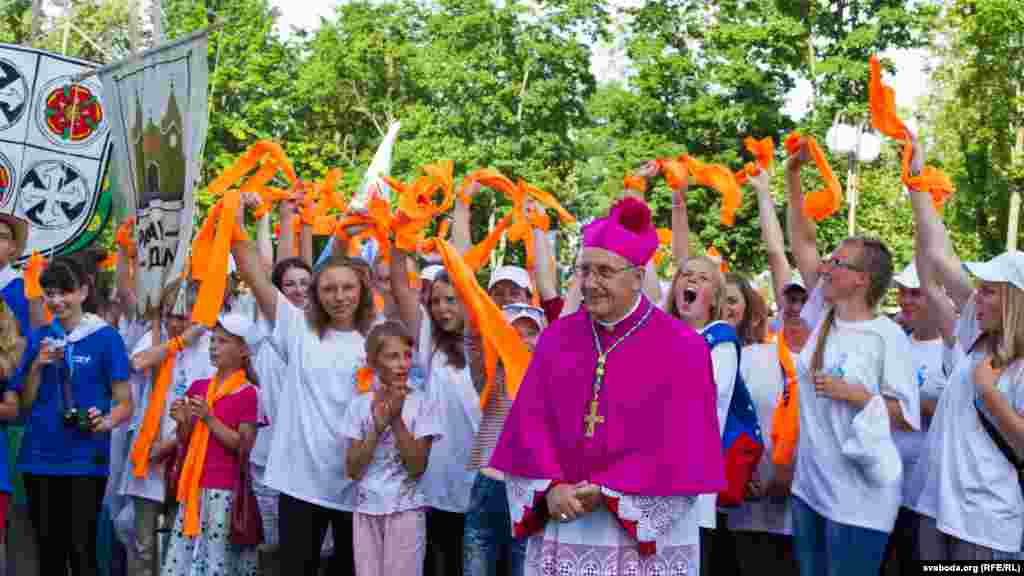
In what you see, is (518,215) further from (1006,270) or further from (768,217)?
(1006,270)

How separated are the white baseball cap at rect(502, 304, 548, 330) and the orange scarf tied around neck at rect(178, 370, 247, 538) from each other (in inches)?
59.2

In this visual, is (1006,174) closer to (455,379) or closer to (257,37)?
(257,37)

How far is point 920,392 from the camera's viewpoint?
6.64 meters

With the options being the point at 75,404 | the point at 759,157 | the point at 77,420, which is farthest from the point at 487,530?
the point at 75,404

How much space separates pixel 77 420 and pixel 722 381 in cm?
358

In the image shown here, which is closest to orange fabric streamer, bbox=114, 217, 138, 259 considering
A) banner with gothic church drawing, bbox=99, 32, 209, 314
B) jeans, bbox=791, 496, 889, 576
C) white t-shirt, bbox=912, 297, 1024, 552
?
banner with gothic church drawing, bbox=99, 32, 209, 314

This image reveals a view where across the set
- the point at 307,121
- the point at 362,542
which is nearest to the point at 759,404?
the point at 362,542

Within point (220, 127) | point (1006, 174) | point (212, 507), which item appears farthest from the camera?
point (220, 127)

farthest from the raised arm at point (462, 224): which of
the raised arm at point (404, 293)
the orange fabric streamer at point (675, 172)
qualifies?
the orange fabric streamer at point (675, 172)

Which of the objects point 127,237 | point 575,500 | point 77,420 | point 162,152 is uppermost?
point 162,152

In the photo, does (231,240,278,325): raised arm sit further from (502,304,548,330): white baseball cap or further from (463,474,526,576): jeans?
(463,474,526,576): jeans

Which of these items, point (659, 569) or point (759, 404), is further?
point (759, 404)

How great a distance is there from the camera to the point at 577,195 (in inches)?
1670

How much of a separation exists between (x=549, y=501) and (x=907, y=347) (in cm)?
200
